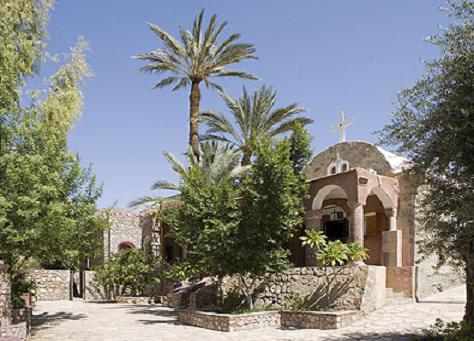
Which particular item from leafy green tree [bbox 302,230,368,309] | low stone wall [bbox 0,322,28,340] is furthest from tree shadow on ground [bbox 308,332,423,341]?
low stone wall [bbox 0,322,28,340]

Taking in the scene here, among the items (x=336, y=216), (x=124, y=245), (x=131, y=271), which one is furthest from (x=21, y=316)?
(x=124, y=245)

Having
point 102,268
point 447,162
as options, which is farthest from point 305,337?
point 102,268

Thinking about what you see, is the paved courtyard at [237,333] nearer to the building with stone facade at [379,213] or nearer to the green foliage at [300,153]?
the building with stone facade at [379,213]

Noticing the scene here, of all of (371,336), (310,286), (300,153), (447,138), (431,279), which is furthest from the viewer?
(300,153)

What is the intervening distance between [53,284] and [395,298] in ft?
62.4

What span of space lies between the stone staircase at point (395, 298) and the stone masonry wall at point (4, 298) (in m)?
11.3

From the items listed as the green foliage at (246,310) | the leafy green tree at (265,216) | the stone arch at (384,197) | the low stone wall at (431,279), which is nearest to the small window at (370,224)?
the stone arch at (384,197)

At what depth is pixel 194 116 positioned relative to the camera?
77.4 ft

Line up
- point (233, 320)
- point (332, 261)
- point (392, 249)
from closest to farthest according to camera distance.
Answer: point (233, 320) → point (332, 261) → point (392, 249)

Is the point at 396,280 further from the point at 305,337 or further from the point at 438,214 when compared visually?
the point at 438,214

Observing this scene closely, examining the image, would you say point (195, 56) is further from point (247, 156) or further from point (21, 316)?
point (21, 316)

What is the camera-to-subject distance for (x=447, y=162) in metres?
10.4

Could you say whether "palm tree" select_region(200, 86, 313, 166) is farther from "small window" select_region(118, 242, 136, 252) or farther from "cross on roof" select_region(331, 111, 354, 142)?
"small window" select_region(118, 242, 136, 252)

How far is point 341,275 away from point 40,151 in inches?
399
